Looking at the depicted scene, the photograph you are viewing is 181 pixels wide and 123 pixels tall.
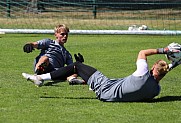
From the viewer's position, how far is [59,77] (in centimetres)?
904

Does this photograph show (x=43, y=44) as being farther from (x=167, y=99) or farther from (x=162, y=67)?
(x=162, y=67)

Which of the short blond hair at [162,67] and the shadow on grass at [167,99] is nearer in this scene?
the short blond hair at [162,67]

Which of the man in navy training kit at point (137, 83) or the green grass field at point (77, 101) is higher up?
the man in navy training kit at point (137, 83)

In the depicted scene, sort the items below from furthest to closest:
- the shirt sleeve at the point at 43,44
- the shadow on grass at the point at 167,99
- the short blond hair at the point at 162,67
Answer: the shirt sleeve at the point at 43,44
the shadow on grass at the point at 167,99
the short blond hair at the point at 162,67

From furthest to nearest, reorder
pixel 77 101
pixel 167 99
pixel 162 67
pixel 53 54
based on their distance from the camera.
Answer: pixel 53 54 < pixel 167 99 < pixel 77 101 < pixel 162 67

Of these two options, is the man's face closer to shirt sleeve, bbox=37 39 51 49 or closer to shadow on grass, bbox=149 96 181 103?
shirt sleeve, bbox=37 39 51 49

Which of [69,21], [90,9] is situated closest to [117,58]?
[69,21]

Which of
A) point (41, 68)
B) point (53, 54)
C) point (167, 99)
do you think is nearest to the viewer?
point (167, 99)

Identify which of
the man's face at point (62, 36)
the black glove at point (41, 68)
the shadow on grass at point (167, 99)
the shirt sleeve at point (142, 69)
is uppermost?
the man's face at point (62, 36)

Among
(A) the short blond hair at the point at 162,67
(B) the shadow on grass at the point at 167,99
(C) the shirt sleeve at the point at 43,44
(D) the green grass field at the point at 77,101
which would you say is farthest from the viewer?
(C) the shirt sleeve at the point at 43,44

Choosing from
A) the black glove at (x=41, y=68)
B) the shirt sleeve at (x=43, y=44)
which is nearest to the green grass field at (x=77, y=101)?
the black glove at (x=41, y=68)

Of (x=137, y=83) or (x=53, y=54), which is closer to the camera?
(x=137, y=83)

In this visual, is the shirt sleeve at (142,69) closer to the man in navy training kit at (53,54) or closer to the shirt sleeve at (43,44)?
the man in navy training kit at (53,54)

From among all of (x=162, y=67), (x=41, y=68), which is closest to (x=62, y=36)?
(x=41, y=68)
